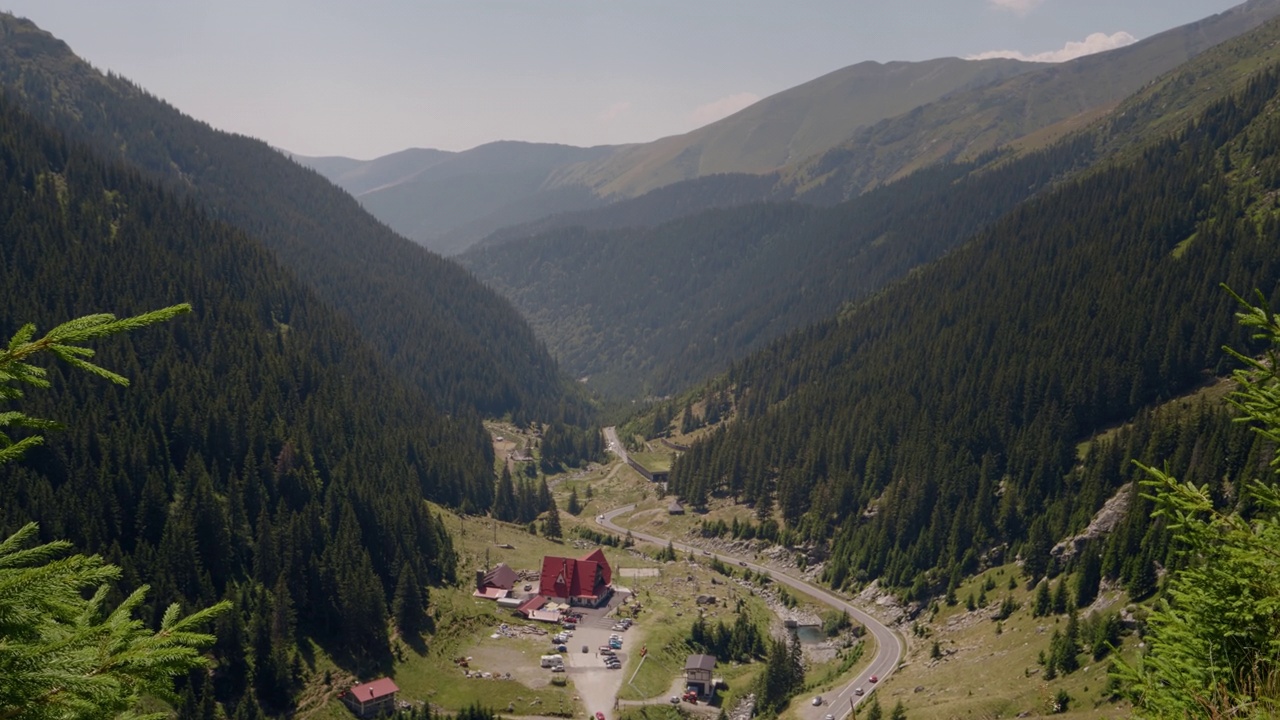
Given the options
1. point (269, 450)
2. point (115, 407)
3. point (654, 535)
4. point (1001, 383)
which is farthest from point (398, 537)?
point (1001, 383)

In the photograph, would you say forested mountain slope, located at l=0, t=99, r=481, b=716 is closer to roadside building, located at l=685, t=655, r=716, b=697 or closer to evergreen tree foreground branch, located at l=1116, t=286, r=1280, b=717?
roadside building, located at l=685, t=655, r=716, b=697

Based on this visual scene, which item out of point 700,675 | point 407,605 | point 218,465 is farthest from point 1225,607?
point 218,465

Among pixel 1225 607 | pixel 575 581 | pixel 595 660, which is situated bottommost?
pixel 595 660

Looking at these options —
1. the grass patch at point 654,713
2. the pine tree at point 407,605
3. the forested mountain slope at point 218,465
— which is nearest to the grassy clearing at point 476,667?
the pine tree at point 407,605

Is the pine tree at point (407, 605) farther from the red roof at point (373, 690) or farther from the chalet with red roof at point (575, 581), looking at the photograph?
the chalet with red roof at point (575, 581)

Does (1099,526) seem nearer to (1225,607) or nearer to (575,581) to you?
(575,581)

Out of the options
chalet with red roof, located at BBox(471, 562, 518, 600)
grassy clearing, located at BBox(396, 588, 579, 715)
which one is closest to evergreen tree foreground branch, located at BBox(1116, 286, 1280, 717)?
grassy clearing, located at BBox(396, 588, 579, 715)
